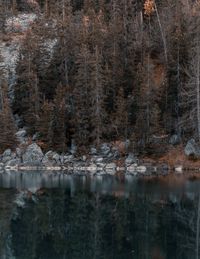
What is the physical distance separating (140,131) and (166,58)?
15.8 meters

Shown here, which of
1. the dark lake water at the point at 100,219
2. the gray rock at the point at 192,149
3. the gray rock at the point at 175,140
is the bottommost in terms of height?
the dark lake water at the point at 100,219

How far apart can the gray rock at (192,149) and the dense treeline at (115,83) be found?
2.07 metres

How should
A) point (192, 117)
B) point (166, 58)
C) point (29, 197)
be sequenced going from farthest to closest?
point (166, 58) < point (192, 117) < point (29, 197)

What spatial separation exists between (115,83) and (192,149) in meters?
17.9

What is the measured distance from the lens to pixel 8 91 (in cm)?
8225

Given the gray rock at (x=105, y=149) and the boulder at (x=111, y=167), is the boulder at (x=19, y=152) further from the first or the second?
the boulder at (x=111, y=167)

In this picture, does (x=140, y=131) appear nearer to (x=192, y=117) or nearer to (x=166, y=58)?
(x=192, y=117)

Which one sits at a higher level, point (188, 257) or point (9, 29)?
point (9, 29)

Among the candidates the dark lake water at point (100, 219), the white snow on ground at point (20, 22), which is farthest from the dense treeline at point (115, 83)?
the white snow on ground at point (20, 22)

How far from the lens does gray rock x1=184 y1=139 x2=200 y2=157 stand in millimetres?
59312

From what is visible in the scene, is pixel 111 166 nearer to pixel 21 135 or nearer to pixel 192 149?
pixel 192 149

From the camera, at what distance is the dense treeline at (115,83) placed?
2518 inches

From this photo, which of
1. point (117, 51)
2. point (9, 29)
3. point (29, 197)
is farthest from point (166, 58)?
point (9, 29)

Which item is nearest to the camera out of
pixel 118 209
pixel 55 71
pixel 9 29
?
pixel 118 209
